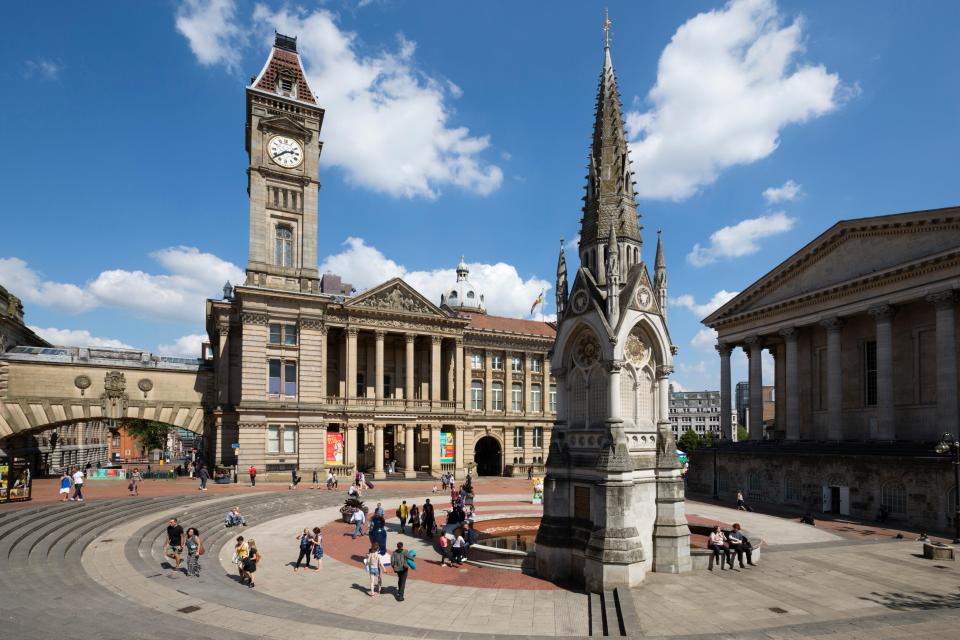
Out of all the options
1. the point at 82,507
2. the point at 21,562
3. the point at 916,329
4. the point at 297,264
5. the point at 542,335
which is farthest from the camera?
the point at 542,335

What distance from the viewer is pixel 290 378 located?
4909 centimetres

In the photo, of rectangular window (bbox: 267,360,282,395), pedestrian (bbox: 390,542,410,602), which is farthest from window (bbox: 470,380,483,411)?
pedestrian (bbox: 390,542,410,602)

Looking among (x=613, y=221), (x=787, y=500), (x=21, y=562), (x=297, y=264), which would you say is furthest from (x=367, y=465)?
(x=613, y=221)

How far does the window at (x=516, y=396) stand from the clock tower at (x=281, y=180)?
25.9 meters

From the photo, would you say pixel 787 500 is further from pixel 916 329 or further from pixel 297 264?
pixel 297 264

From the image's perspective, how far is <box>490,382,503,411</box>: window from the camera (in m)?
65.6

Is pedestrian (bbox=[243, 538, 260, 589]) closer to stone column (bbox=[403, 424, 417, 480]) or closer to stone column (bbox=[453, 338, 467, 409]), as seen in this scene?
stone column (bbox=[403, 424, 417, 480])

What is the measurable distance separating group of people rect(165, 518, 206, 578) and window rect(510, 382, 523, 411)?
4758 centimetres

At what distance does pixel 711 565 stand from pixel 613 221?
12.6m

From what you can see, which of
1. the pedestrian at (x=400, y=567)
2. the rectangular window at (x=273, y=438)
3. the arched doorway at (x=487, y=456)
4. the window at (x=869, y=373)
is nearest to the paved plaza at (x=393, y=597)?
the pedestrian at (x=400, y=567)

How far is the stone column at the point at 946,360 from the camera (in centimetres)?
3547

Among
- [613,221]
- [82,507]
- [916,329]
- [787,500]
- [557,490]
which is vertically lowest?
[787,500]

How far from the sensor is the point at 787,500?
4375 centimetres

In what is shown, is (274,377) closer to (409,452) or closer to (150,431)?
(409,452)
